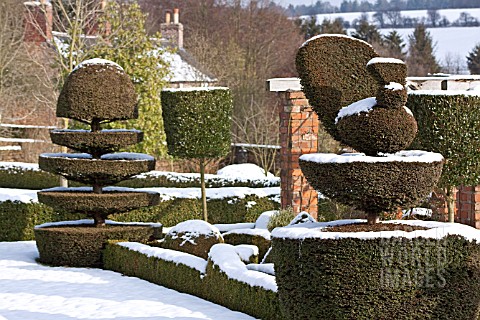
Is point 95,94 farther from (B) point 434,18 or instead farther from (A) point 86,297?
(B) point 434,18

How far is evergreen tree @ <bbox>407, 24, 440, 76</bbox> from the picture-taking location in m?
50.1

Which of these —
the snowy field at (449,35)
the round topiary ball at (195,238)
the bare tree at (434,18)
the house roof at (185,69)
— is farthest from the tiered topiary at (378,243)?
the bare tree at (434,18)

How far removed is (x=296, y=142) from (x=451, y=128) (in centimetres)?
399

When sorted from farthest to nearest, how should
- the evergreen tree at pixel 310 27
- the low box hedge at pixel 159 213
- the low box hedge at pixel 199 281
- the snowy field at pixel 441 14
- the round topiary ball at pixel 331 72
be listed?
1. the snowy field at pixel 441 14
2. the evergreen tree at pixel 310 27
3. the low box hedge at pixel 159 213
4. the low box hedge at pixel 199 281
5. the round topiary ball at pixel 331 72

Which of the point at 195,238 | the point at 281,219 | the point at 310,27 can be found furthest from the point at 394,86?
the point at 310,27

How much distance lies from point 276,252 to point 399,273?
1.00 m

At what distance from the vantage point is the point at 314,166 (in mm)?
7094

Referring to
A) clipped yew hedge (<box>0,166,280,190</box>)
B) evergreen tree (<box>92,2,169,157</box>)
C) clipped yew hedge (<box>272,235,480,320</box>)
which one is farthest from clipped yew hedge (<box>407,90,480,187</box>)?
evergreen tree (<box>92,2,169,157</box>)

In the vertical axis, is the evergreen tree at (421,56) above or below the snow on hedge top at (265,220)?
above

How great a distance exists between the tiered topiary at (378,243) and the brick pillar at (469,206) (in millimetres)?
3731

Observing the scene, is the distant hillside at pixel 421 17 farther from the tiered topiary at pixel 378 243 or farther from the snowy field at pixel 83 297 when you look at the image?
the tiered topiary at pixel 378 243

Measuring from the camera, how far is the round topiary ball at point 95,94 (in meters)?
13.4

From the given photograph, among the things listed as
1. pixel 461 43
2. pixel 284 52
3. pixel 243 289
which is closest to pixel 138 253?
pixel 243 289

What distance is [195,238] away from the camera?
41.0 ft
